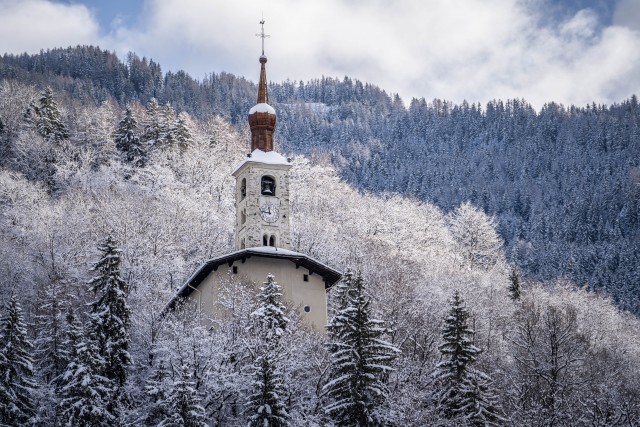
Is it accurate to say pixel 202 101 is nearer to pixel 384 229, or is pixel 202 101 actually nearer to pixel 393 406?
pixel 384 229

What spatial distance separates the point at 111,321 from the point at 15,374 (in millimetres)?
4767

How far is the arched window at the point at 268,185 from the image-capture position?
183 feet

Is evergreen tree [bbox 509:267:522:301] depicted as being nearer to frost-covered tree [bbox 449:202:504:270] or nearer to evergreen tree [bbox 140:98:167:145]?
frost-covered tree [bbox 449:202:504:270]

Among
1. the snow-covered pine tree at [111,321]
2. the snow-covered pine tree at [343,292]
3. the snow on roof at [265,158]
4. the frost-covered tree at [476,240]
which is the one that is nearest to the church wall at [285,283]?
the snow-covered pine tree at [343,292]

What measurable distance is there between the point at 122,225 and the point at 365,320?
3497 cm

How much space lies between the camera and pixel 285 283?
164ft

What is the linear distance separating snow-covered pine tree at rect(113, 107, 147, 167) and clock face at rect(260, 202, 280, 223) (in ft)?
145

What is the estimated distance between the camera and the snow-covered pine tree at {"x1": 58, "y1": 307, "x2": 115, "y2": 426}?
3619 centimetres

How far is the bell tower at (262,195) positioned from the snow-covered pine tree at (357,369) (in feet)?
60.0

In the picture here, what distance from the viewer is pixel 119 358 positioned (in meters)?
39.7

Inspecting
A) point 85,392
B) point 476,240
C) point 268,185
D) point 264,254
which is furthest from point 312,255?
point 476,240

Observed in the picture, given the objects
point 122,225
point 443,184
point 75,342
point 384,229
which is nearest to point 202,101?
point 443,184

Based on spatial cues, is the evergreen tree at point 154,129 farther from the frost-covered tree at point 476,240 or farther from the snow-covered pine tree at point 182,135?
the frost-covered tree at point 476,240

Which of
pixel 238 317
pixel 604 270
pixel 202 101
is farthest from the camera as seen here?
pixel 202 101
